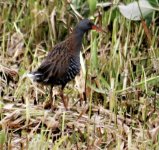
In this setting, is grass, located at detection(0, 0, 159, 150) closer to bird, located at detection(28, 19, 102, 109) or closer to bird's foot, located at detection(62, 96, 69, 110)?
bird's foot, located at detection(62, 96, 69, 110)

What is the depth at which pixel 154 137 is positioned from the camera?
5457 millimetres

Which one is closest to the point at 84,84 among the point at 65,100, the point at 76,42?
the point at 65,100

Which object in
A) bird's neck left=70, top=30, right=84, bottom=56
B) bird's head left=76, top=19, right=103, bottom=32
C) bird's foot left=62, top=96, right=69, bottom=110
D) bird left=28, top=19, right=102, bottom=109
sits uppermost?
bird's head left=76, top=19, right=103, bottom=32

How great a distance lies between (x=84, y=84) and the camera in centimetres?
639

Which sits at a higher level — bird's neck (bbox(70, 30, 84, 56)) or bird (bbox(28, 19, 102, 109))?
bird's neck (bbox(70, 30, 84, 56))

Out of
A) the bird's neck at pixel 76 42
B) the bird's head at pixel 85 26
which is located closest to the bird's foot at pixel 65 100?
the bird's neck at pixel 76 42

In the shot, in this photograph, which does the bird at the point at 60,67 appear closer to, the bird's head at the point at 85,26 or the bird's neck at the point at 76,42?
the bird's neck at the point at 76,42

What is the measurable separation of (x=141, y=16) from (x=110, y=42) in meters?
0.49

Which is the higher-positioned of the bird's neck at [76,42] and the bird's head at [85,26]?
the bird's head at [85,26]

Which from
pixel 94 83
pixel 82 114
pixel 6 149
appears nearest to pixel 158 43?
pixel 94 83

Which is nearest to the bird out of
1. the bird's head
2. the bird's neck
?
the bird's neck

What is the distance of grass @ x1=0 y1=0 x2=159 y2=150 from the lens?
557cm

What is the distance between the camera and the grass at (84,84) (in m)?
5.57

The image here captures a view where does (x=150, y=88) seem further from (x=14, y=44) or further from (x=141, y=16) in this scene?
(x=14, y=44)
